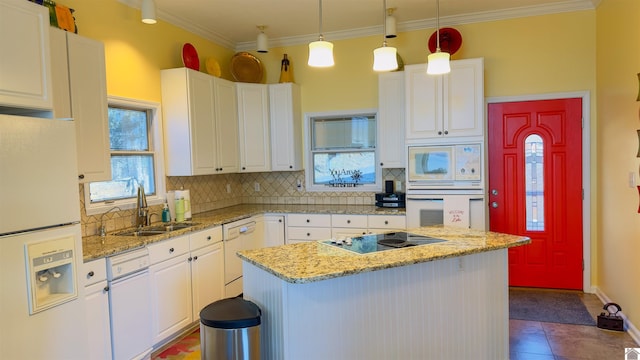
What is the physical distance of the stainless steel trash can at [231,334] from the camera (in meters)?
2.15

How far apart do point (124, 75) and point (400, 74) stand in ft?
8.93

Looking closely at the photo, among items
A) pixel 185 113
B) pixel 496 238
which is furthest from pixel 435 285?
pixel 185 113

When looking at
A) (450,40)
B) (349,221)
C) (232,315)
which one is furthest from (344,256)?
(450,40)

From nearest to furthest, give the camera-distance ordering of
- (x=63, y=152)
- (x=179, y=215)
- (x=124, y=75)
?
(x=63, y=152)
(x=124, y=75)
(x=179, y=215)

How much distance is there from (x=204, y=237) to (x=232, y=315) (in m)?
1.67

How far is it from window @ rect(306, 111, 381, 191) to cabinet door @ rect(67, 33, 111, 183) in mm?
2571

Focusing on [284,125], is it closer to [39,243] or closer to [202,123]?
[202,123]

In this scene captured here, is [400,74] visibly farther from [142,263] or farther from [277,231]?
[142,263]

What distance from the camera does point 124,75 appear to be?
3.63 meters

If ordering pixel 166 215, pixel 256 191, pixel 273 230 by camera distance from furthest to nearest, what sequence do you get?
pixel 256 191
pixel 273 230
pixel 166 215

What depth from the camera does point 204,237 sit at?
3.75 meters

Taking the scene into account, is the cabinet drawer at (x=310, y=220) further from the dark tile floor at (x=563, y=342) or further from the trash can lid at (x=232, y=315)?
the trash can lid at (x=232, y=315)

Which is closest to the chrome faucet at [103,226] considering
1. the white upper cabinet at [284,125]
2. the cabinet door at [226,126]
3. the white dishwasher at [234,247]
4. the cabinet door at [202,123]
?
the cabinet door at [202,123]

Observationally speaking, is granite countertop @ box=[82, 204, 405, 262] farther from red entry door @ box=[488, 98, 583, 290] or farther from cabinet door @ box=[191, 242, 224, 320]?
red entry door @ box=[488, 98, 583, 290]
